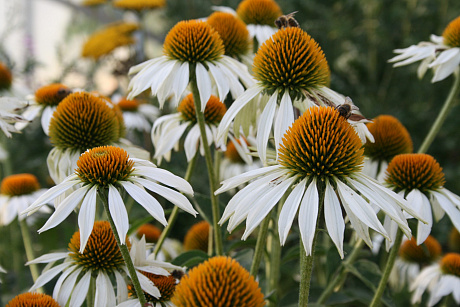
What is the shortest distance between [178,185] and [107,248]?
17 cm

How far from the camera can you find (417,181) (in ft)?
2.63

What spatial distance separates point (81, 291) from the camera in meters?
0.68

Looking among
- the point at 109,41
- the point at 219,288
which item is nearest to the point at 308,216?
the point at 219,288

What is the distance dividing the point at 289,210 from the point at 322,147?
0.10 m

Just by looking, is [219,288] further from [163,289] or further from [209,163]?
[209,163]

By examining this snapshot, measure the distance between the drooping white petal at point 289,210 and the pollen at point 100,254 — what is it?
0.27m

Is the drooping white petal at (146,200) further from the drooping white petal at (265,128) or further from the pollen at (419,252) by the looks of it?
the pollen at (419,252)

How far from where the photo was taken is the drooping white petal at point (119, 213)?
0.55m

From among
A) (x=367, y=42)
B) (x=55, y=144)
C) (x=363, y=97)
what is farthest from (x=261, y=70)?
(x=367, y=42)

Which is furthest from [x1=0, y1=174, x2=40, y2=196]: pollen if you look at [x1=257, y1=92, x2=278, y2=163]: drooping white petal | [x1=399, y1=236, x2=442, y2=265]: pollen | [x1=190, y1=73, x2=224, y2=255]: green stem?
[x1=399, y1=236, x2=442, y2=265]: pollen

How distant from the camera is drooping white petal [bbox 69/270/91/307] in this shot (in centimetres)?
67

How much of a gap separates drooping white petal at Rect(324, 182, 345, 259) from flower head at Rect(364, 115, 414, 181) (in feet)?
1.39

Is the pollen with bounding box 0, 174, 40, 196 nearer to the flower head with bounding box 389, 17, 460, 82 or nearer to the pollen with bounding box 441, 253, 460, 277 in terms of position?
the flower head with bounding box 389, 17, 460, 82

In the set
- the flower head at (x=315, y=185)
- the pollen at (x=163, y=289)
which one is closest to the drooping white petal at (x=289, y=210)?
the flower head at (x=315, y=185)
